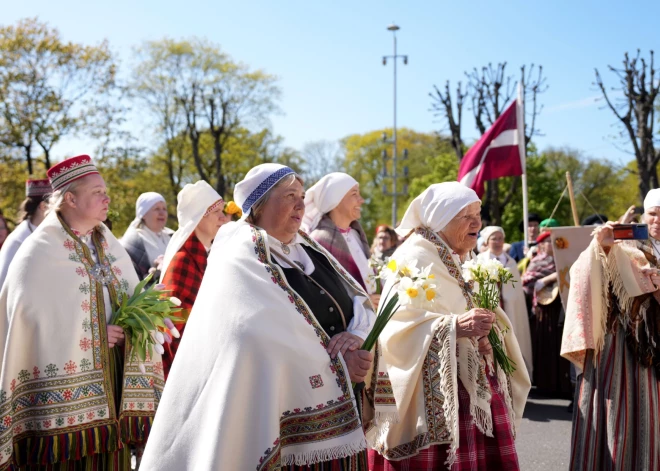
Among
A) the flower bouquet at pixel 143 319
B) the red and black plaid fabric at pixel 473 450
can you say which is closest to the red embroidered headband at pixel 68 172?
the flower bouquet at pixel 143 319

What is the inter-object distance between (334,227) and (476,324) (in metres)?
2.31

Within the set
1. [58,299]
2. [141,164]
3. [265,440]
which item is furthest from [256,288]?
[141,164]

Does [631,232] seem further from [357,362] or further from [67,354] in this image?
[67,354]

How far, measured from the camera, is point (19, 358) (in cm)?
407

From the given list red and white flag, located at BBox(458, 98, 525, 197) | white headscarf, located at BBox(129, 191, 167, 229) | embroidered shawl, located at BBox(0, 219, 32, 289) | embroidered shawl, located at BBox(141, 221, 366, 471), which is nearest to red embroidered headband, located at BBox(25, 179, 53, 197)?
embroidered shawl, located at BBox(0, 219, 32, 289)

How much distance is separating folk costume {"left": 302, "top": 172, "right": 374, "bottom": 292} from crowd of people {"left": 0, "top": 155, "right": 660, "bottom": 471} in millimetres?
17

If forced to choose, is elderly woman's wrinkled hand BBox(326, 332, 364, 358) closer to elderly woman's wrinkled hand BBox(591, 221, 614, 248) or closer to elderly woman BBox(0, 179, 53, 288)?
elderly woman's wrinkled hand BBox(591, 221, 614, 248)

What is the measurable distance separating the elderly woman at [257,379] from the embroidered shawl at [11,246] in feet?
8.50

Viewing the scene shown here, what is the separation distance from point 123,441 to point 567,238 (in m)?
4.07

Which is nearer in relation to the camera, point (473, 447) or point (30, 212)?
point (473, 447)

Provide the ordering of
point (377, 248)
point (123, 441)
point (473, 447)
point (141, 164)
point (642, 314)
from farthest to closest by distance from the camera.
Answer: point (141, 164) < point (377, 248) < point (642, 314) < point (123, 441) < point (473, 447)

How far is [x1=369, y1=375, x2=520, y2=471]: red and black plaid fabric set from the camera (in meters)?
4.02

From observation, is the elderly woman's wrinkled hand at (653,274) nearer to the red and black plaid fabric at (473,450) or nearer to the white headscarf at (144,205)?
the red and black plaid fabric at (473,450)

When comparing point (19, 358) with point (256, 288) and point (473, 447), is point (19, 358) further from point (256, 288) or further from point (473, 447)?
point (473, 447)
